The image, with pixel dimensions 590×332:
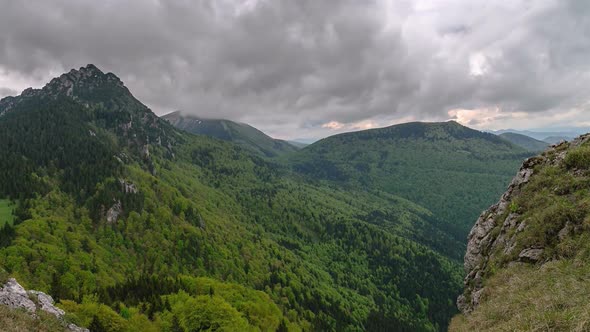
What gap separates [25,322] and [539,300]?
4516 cm

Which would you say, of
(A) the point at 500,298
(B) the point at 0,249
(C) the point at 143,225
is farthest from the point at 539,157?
(C) the point at 143,225

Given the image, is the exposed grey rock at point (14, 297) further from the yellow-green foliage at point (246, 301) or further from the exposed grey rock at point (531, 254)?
the yellow-green foliage at point (246, 301)

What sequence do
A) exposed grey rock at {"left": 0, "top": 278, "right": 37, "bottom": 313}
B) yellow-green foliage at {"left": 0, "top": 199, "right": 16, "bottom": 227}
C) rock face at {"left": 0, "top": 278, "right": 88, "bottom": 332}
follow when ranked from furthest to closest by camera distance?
1. yellow-green foliage at {"left": 0, "top": 199, "right": 16, "bottom": 227}
2. rock face at {"left": 0, "top": 278, "right": 88, "bottom": 332}
3. exposed grey rock at {"left": 0, "top": 278, "right": 37, "bottom": 313}

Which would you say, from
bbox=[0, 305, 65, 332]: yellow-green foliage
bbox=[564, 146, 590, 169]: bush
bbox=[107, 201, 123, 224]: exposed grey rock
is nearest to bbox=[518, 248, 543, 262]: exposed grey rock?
bbox=[564, 146, 590, 169]: bush

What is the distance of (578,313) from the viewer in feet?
48.1

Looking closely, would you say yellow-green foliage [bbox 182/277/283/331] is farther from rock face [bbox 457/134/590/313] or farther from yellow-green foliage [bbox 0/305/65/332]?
rock face [bbox 457/134/590/313]

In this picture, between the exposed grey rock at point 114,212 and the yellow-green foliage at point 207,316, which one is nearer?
the yellow-green foliage at point 207,316

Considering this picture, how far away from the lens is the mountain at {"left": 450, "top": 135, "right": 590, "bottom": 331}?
672 inches

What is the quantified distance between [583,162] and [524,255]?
40.7ft

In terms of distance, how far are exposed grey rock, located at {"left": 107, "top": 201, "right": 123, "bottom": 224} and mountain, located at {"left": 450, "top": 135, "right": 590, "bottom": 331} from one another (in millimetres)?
170357

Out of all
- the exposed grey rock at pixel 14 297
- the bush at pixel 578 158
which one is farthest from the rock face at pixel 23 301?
the bush at pixel 578 158

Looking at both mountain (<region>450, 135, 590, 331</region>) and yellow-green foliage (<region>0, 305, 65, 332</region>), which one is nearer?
mountain (<region>450, 135, 590, 331</region>)

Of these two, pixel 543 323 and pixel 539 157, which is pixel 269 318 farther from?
pixel 543 323

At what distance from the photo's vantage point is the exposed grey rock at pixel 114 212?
158m
